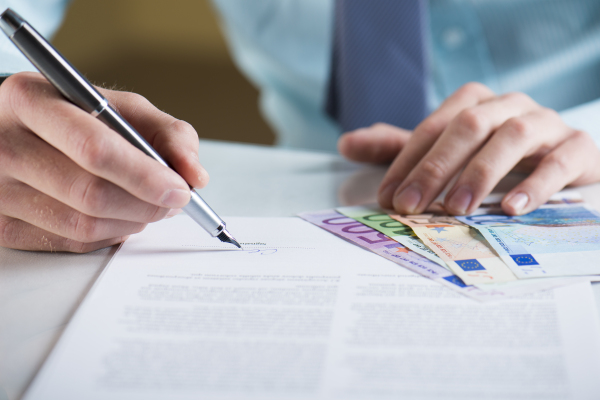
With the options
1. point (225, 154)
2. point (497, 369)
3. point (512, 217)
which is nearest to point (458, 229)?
point (512, 217)

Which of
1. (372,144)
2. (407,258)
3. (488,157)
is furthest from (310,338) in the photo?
(372,144)

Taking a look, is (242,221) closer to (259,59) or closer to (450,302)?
(450,302)

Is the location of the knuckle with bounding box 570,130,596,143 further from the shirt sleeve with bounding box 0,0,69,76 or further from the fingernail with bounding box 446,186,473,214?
the shirt sleeve with bounding box 0,0,69,76

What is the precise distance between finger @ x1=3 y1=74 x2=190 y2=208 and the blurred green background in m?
2.71

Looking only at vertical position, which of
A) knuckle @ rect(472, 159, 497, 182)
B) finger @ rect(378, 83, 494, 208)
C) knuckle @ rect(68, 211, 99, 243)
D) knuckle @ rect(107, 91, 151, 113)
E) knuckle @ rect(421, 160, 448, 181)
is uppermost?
knuckle @ rect(107, 91, 151, 113)

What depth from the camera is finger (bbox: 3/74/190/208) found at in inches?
14.0

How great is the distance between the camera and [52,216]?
0.41 m

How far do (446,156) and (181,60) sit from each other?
3.14 metres

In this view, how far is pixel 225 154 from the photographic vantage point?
2.68ft

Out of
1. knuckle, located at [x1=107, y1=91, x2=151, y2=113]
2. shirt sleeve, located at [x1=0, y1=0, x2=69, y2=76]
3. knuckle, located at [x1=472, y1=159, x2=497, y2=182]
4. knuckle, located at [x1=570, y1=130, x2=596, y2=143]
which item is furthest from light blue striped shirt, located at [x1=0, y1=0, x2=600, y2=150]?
knuckle, located at [x1=107, y1=91, x2=151, y2=113]

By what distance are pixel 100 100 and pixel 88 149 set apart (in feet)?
0.16

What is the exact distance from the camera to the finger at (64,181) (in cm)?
38

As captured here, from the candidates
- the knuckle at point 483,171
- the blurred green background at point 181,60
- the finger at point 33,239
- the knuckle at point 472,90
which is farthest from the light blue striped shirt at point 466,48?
the blurred green background at point 181,60

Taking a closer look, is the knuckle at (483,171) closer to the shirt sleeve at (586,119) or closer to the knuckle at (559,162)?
the knuckle at (559,162)
